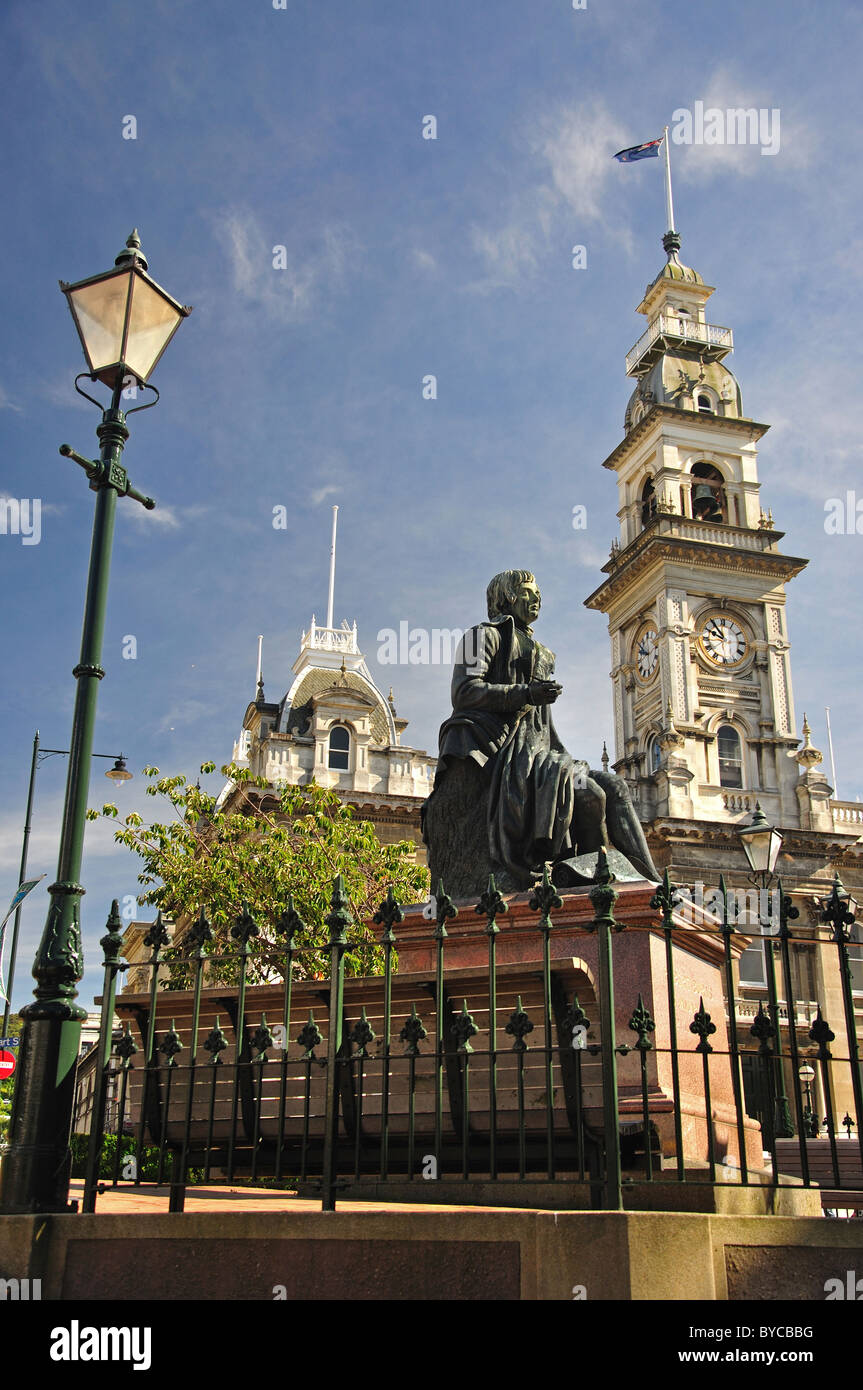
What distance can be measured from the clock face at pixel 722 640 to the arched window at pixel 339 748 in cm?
1463

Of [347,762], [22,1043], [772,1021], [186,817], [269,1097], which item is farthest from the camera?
[347,762]

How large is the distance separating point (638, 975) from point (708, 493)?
45562 mm

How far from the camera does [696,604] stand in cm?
4650

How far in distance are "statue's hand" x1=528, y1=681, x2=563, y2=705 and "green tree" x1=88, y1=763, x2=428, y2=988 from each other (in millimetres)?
11239

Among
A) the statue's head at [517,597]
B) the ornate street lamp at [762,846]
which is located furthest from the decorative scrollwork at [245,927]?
the ornate street lamp at [762,846]

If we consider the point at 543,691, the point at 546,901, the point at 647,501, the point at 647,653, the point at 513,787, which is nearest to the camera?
the point at 546,901

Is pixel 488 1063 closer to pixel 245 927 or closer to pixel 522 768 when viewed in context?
pixel 245 927

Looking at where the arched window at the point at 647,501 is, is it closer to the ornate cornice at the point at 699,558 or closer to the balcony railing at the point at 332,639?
the ornate cornice at the point at 699,558

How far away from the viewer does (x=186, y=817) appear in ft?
76.2

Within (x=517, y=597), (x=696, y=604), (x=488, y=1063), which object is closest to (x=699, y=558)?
(x=696, y=604)
